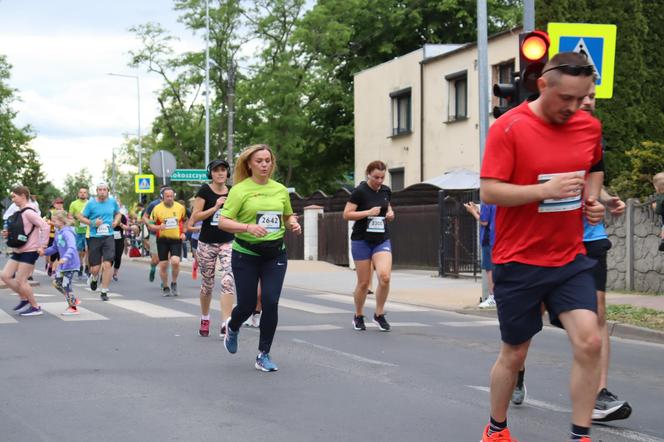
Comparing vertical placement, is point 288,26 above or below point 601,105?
above

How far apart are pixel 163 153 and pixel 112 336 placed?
1933 cm

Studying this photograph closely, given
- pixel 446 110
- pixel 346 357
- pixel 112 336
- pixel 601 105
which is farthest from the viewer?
pixel 446 110

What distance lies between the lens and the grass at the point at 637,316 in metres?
11.4

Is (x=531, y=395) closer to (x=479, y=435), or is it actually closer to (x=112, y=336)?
(x=479, y=435)

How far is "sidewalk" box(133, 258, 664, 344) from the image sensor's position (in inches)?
528

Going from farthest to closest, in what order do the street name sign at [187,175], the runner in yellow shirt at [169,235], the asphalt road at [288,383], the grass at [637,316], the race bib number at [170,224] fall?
the street name sign at [187,175], the race bib number at [170,224], the runner in yellow shirt at [169,235], the grass at [637,316], the asphalt road at [288,383]

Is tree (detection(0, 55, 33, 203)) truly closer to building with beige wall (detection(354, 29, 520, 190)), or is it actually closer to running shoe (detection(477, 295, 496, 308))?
building with beige wall (detection(354, 29, 520, 190))

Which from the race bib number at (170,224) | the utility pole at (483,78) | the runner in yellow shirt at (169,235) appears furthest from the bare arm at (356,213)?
the race bib number at (170,224)

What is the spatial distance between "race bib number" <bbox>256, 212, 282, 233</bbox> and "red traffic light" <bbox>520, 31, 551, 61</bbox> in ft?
14.0

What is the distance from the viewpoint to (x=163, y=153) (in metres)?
29.6

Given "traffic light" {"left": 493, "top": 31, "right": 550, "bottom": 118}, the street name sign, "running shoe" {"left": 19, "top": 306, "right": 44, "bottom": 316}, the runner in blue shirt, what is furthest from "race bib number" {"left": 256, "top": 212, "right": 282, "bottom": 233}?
the street name sign

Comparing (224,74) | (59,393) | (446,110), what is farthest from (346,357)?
(224,74)

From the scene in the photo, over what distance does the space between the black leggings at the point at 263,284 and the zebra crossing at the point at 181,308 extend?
3282 millimetres

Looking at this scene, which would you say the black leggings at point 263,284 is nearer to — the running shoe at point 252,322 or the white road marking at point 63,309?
the running shoe at point 252,322
